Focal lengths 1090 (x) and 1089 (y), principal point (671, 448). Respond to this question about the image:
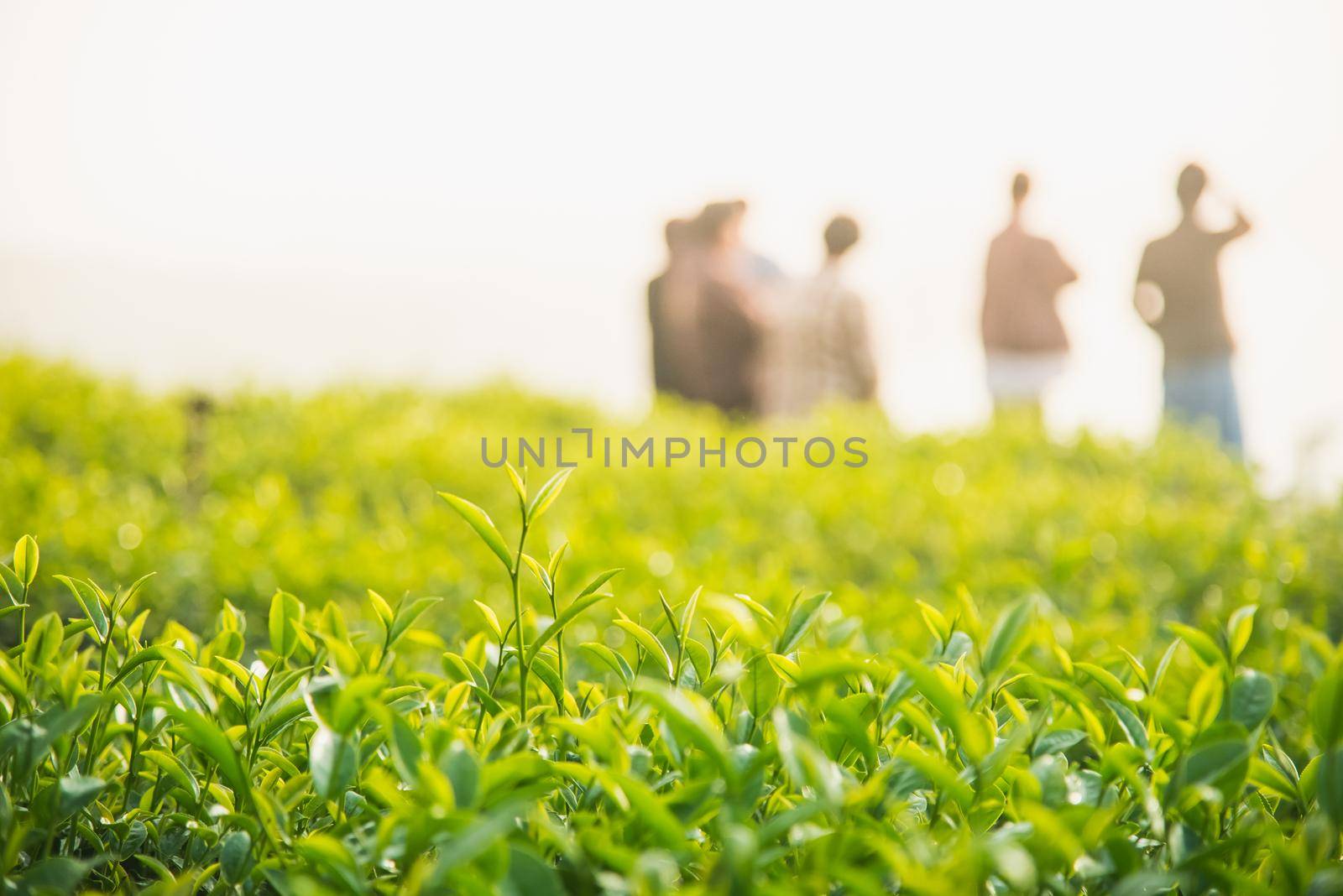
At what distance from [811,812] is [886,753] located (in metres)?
0.33

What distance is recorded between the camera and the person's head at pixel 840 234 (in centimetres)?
862

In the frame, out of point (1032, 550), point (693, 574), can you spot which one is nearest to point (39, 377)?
point (693, 574)

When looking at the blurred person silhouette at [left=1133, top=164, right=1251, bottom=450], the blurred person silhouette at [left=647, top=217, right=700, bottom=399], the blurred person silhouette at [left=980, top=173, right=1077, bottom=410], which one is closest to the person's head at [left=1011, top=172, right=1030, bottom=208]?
the blurred person silhouette at [left=980, top=173, right=1077, bottom=410]

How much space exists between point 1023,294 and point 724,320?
8.56 feet

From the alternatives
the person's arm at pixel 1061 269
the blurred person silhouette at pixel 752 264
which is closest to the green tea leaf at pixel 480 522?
the person's arm at pixel 1061 269

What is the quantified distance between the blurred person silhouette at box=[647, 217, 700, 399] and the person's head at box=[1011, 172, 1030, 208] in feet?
9.25

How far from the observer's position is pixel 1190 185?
773cm

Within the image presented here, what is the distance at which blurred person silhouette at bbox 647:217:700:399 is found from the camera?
32.9ft

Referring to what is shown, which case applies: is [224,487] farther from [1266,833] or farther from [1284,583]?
[1266,833]

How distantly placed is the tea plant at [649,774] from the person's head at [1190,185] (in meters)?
7.38

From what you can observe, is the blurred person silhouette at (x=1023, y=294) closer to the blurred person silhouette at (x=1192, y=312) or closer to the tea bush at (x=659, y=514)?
the blurred person silhouette at (x=1192, y=312)

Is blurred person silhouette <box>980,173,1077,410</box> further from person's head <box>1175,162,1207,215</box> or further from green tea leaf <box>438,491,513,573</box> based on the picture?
green tea leaf <box>438,491,513,573</box>

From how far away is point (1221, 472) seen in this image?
5602mm

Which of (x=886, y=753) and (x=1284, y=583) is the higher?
(x=886, y=753)
